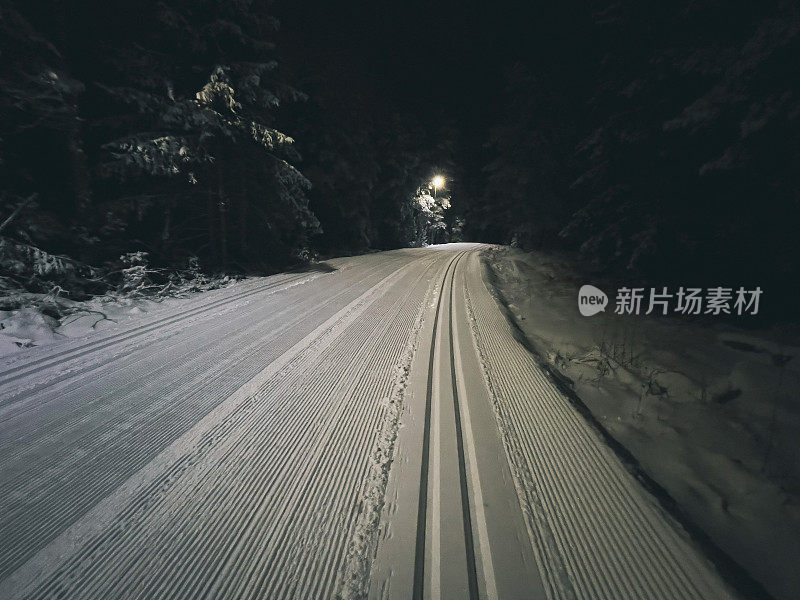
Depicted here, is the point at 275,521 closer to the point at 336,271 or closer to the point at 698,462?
the point at 698,462

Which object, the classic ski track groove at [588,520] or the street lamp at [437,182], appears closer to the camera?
the classic ski track groove at [588,520]

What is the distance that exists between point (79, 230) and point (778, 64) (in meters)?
9.43

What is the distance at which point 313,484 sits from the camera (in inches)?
68.6

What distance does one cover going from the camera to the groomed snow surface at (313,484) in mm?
1288

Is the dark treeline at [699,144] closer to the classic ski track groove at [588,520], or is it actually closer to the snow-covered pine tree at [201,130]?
the classic ski track groove at [588,520]

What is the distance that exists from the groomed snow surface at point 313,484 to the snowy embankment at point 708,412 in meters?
0.29

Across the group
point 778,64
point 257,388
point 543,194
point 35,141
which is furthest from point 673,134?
point 35,141

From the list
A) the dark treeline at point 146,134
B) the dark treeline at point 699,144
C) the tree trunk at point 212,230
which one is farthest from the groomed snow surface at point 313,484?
the tree trunk at point 212,230

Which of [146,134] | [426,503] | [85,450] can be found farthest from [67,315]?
[426,503]

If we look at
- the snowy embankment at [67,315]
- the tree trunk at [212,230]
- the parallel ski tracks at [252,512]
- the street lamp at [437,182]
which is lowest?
the parallel ski tracks at [252,512]

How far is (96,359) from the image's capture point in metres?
3.08

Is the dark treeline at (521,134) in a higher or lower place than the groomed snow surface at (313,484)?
higher

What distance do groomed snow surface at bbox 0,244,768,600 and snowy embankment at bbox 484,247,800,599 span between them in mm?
291

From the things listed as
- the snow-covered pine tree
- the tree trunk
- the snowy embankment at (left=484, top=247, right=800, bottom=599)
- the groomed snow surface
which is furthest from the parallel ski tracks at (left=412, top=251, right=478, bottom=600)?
the tree trunk
